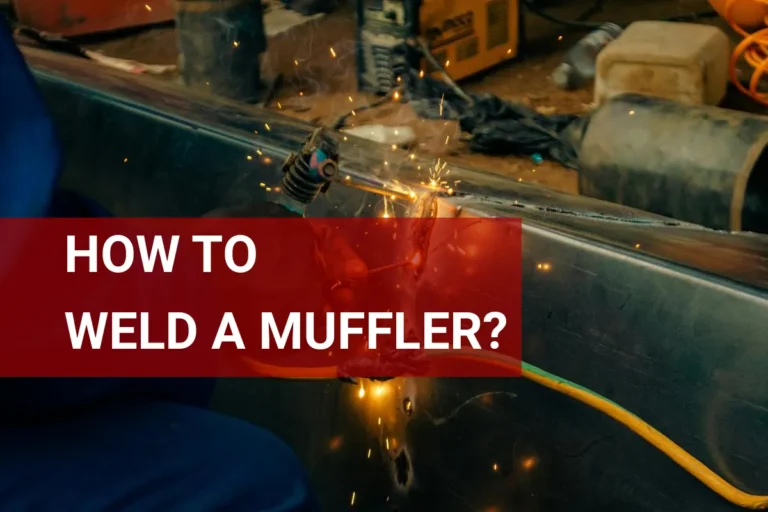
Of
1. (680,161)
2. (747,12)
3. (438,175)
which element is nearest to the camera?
(438,175)

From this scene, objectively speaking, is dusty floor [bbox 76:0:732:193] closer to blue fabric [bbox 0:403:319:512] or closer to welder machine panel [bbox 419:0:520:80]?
welder machine panel [bbox 419:0:520:80]


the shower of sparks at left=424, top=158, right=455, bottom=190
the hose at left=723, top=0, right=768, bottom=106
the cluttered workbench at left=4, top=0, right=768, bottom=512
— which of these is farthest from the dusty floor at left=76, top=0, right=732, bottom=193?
the shower of sparks at left=424, top=158, right=455, bottom=190

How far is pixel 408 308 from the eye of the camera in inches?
37.3

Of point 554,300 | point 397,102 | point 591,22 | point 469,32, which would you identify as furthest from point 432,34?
point 554,300

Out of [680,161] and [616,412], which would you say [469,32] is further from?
[616,412]

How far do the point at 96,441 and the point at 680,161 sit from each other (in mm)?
1083

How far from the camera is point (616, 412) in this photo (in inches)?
30.5

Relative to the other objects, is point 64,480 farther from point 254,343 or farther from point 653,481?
point 653,481

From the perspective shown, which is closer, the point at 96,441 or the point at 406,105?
the point at 96,441

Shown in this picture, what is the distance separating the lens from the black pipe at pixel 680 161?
1.31 metres

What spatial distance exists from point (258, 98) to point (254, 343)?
1946 mm

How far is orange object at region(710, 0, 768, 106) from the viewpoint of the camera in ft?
7.68

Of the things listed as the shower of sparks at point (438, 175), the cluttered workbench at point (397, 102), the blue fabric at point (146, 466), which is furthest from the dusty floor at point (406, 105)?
the blue fabric at point (146, 466)

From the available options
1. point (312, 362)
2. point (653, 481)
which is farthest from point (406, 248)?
point (653, 481)
